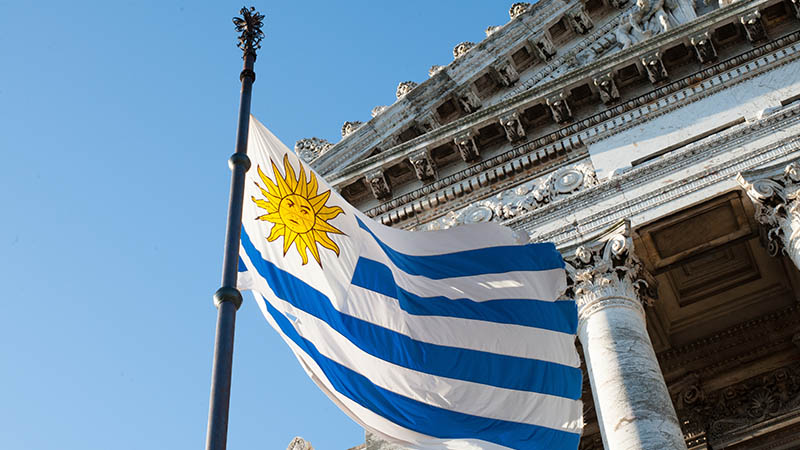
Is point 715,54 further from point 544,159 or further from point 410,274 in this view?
point 410,274

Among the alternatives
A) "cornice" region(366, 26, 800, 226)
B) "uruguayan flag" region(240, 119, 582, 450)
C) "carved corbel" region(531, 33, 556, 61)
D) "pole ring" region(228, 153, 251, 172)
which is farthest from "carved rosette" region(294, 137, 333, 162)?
"pole ring" region(228, 153, 251, 172)

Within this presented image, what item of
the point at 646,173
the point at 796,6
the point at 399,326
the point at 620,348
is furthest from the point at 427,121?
the point at 620,348

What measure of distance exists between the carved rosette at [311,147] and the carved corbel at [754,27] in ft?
24.7

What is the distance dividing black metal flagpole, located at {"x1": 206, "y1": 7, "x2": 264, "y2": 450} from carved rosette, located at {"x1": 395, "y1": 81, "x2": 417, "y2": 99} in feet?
28.5

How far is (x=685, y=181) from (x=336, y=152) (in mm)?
6505

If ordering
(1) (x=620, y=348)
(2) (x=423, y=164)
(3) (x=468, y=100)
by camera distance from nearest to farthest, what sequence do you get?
1. (1) (x=620, y=348)
2. (2) (x=423, y=164)
3. (3) (x=468, y=100)

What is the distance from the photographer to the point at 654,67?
611 inches

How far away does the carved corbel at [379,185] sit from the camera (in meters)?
16.6

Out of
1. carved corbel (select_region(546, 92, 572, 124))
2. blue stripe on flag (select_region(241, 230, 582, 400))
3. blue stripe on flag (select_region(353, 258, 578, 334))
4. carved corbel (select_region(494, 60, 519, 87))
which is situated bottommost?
blue stripe on flag (select_region(241, 230, 582, 400))

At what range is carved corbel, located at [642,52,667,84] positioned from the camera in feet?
50.8

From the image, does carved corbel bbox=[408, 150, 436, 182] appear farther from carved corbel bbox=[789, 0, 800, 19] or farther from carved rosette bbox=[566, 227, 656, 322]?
carved corbel bbox=[789, 0, 800, 19]

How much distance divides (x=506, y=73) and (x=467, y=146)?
95.9 inches

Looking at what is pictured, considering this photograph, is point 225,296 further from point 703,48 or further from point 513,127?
point 703,48

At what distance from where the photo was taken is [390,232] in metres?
12.8
